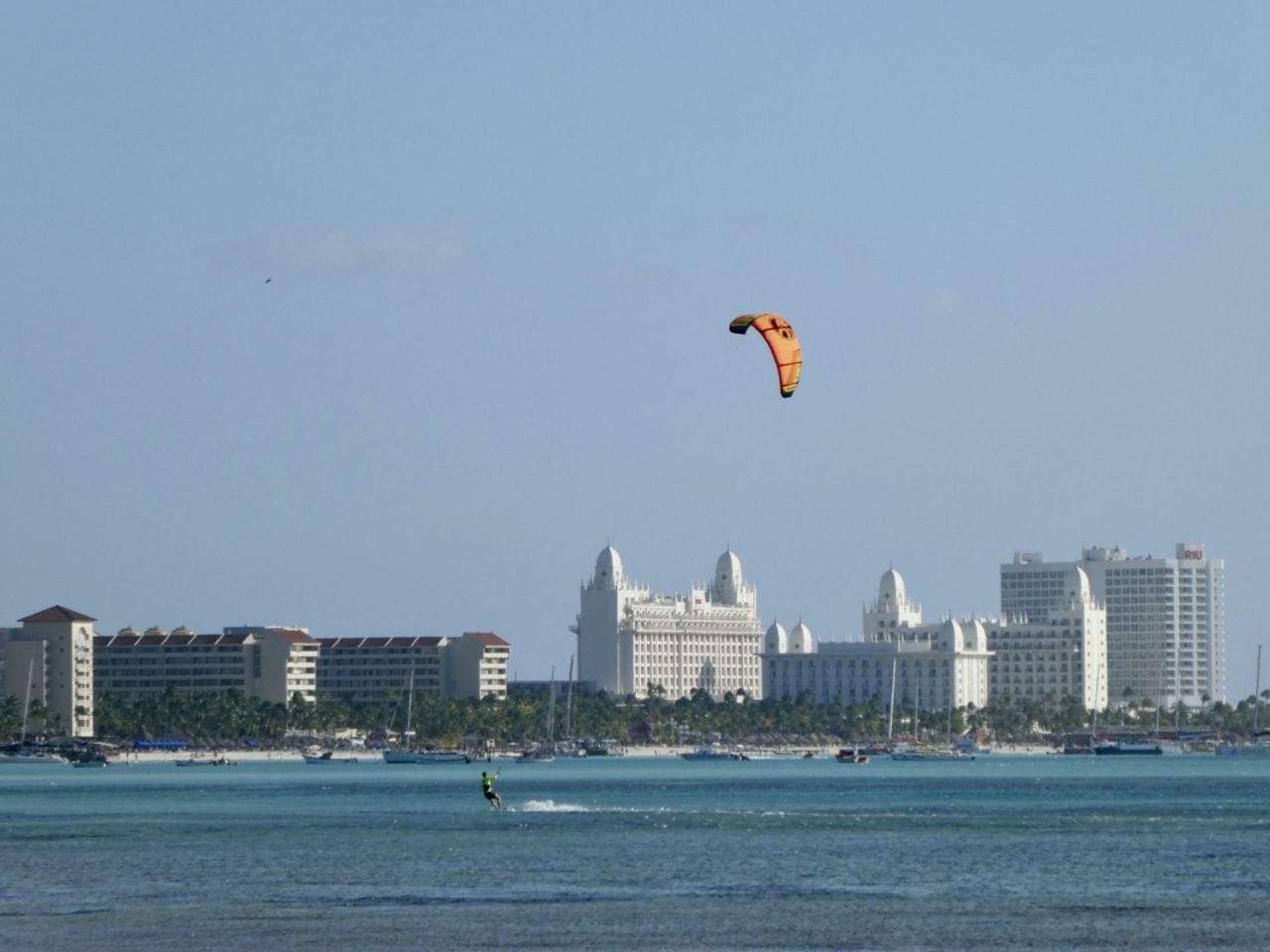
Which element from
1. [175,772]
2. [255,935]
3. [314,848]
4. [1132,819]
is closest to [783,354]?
[255,935]

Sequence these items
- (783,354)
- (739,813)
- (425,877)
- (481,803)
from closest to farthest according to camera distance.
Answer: (783,354)
(425,877)
(739,813)
(481,803)

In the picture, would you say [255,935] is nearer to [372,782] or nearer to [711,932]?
[711,932]

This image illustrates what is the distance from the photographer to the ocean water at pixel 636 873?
48219 millimetres

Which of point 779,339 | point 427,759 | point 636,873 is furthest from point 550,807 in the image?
point 427,759

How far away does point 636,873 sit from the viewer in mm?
63125

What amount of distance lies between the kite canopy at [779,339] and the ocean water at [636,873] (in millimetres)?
10231

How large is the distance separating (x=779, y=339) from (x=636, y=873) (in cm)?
1972

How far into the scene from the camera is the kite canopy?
46.9m

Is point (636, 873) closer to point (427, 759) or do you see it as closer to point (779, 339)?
point (779, 339)

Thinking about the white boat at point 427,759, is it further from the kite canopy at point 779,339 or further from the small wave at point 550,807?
the kite canopy at point 779,339

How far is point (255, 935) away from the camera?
48062mm

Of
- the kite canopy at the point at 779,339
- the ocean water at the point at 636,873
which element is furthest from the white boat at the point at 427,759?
the kite canopy at the point at 779,339

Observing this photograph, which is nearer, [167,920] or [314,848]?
[167,920]

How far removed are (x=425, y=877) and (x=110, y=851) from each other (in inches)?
585
